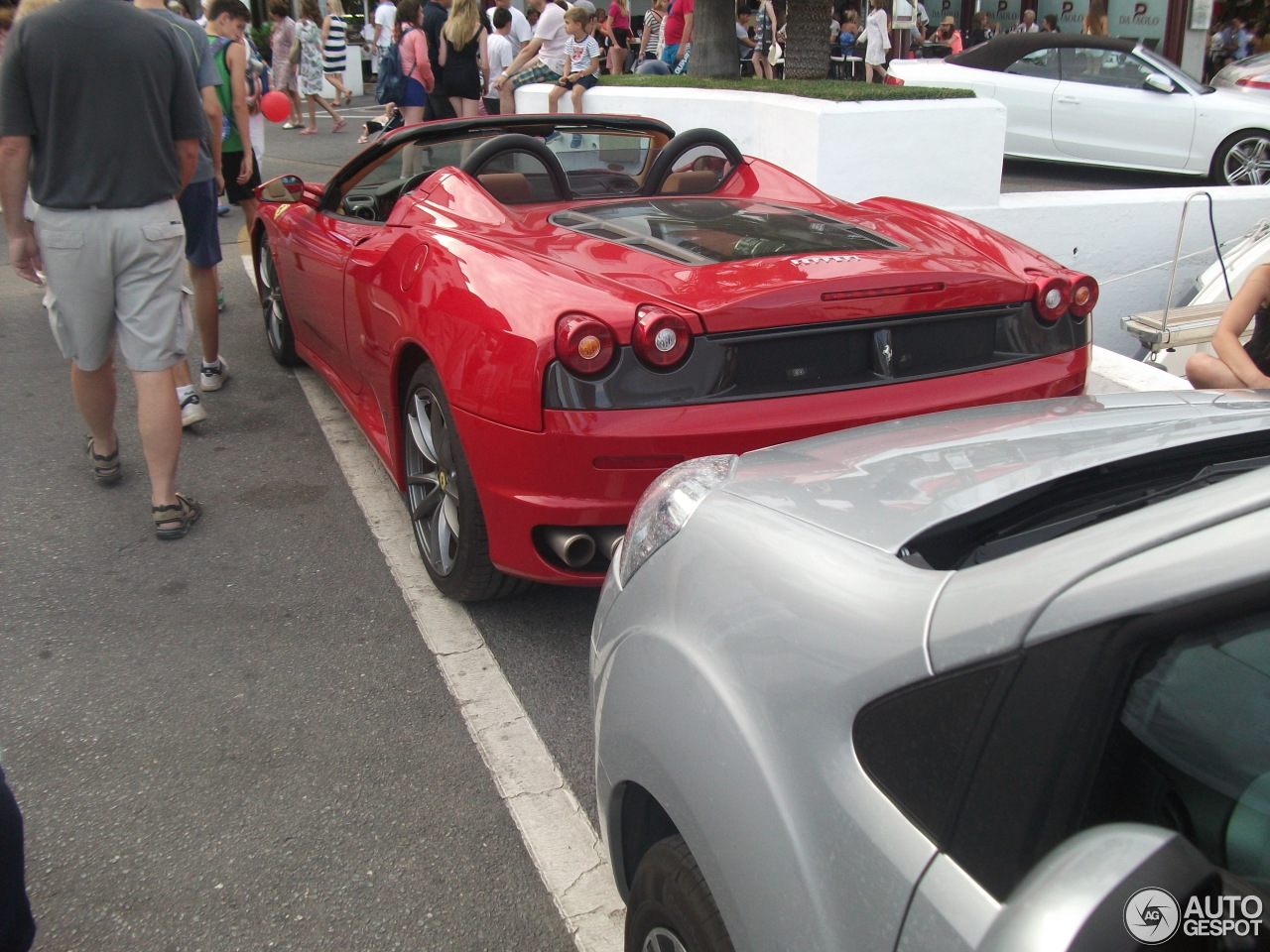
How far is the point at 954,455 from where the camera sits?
6.04ft

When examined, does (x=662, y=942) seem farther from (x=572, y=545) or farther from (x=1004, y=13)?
(x=1004, y=13)

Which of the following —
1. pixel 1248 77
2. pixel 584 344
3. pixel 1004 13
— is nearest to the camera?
pixel 584 344

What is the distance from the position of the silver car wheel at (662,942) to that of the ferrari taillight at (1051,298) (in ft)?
7.72

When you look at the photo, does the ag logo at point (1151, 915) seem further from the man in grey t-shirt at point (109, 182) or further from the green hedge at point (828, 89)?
the green hedge at point (828, 89)

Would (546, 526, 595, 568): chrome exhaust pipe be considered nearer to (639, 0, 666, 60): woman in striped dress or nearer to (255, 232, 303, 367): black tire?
(255, 232, 303, 367): black tire

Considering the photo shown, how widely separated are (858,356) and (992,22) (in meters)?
24.5

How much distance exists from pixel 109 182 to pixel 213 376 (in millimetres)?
1902

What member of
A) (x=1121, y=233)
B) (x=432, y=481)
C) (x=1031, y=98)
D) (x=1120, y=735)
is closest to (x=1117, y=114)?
(x=1031, y=98)

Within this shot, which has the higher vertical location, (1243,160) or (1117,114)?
(1117,114)

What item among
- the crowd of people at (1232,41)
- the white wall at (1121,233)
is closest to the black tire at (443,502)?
the white wall at (1121,233)

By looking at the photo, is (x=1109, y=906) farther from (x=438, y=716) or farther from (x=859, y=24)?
(x=859, y=24)

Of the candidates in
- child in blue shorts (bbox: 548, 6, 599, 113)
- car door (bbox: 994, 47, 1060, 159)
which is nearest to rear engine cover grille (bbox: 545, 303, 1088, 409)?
child in blue shorts (bbox: 548, 6, 599, 113)

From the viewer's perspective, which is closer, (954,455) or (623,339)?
(954,455)

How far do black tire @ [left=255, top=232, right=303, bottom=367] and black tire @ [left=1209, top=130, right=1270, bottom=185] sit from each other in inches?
394
